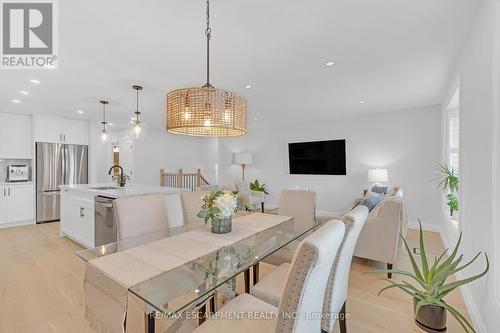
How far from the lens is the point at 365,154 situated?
516 centimetres

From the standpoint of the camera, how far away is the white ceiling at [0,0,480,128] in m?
1.72

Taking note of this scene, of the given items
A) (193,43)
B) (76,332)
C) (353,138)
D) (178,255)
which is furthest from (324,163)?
(76,332)

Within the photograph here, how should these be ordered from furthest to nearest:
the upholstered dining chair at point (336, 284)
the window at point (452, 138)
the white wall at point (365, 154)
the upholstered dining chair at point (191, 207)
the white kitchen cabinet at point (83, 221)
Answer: the white wall at point (365, 154), the window at point (452, 138), the white kitchen cabinet at point (83, 221), the upholstered dining chair at point (191, 207), the upholstered dining chair at point (336, 284)

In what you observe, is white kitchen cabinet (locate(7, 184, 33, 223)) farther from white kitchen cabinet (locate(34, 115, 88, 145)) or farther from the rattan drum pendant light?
the rattan drum pendant light

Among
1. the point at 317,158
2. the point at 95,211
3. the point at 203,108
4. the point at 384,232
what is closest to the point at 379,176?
the point at 317,158

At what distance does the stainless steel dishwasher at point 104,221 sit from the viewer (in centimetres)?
288

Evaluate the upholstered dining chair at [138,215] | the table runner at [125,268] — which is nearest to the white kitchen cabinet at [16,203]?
the upholstered dining chair at [138,215]

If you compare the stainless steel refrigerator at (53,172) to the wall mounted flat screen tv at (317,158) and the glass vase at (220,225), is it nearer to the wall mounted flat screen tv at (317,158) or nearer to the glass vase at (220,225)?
A: the glass vase at (220,225)

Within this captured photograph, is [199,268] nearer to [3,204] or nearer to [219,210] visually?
[219,210]

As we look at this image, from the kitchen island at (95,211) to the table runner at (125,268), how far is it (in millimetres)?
1511

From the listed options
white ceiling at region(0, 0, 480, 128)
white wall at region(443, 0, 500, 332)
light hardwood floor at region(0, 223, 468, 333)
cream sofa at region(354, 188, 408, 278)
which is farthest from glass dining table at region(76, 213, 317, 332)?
white ceiling at region(0, 0, 480, 128)

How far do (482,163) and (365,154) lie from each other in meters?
3.57

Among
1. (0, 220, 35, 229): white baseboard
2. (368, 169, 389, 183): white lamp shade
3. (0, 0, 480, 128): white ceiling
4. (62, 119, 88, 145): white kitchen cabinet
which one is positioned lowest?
(0, 220, 35, 229): white baseboard

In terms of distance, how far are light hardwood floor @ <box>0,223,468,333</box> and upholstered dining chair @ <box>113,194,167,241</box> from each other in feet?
2.55
